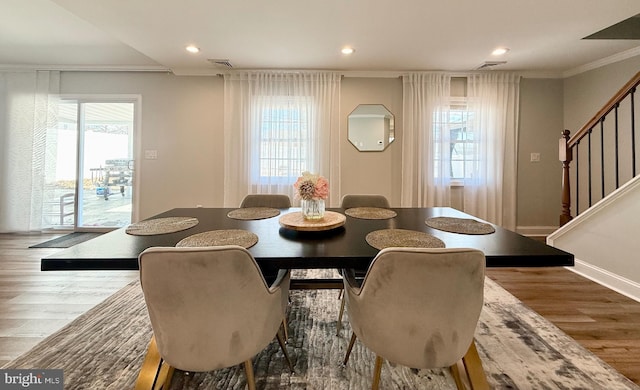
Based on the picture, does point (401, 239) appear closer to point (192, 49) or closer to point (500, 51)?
point (500, 51)

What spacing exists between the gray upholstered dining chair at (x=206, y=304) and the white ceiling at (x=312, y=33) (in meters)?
2.20

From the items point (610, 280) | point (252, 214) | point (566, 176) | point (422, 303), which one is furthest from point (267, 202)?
point (566, 176)

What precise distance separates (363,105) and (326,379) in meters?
3.48

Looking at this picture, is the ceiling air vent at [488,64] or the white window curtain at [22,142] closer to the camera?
the ceiling air vent at [488,64]

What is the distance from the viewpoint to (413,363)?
106cm

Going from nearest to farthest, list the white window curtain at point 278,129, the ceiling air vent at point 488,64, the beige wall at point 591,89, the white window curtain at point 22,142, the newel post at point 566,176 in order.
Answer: the newel post at point 566,176, the beige wall at point 591,89, the ceiling air vent at point 488,64, the white window curtain at point 278,129, the white window curtain at point 22,142

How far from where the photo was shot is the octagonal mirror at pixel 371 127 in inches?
158

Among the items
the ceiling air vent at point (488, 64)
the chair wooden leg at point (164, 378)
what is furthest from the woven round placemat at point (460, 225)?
the ceiling air vent at point (488, 64)

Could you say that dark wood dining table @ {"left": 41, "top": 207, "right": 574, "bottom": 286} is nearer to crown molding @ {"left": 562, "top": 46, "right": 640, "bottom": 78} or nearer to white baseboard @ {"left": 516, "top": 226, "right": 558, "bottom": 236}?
white baseboard @ {"left": 516, "top": 226, "right": 558, "bottom": 236}

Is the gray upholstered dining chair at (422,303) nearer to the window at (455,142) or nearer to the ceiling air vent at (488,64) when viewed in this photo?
the window at (455,142)

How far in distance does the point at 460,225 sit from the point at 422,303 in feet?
2.52

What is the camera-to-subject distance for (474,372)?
1261 mm

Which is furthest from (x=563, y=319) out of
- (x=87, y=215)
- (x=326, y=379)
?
(x=87, y=215)

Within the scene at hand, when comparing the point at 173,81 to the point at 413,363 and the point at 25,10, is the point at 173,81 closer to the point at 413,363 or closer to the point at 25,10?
the point at 25,10
